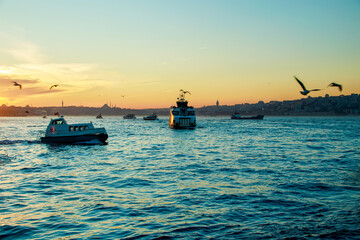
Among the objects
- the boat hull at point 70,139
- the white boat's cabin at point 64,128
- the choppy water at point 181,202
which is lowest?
the choppy water at point 181,202

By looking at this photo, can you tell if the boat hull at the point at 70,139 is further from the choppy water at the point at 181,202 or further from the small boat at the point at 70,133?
the choppy water at the point at 181,202

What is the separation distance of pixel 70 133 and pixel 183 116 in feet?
141

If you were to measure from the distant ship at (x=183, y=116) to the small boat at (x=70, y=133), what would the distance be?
3983cm

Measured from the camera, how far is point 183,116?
79.2 m

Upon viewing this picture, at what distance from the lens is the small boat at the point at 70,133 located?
3894 cm

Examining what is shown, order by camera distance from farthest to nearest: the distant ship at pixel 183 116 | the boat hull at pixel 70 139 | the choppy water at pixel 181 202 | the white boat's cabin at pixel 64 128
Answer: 1. the distant ship at pixel 183 116
2. the white boat's cabin at pixel 64 128
3. the boat hull at pixel 70 139
4. the choppy water at pixel 181 202

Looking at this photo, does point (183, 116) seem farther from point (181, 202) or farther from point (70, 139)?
point (181, 202)

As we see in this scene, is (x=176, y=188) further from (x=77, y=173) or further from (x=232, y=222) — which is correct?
(x=77, y=173)

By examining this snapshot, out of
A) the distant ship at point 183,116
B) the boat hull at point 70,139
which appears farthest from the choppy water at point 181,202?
the distant ship at point 183,116

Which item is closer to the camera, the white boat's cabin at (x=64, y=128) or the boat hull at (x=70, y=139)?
the boat hull at (x=70, y=139)

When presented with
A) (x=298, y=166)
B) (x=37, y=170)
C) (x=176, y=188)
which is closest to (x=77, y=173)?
(x=37, y=170)

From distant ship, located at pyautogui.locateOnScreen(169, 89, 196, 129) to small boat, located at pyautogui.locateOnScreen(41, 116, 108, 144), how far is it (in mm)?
39833

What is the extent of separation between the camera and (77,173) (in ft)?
64.5

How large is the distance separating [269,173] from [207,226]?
34.6 ft
